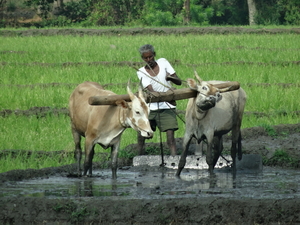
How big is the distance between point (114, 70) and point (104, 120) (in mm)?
7426

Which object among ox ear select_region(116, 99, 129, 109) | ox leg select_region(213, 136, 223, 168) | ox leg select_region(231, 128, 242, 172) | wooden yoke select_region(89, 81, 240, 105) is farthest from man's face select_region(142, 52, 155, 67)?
ox leg select_region(231, 128, 242, 172)

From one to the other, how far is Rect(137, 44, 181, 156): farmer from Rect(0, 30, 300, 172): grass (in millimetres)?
966

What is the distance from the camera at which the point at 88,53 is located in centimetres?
1730

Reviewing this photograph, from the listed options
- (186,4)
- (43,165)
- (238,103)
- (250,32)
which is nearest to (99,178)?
(43,165)

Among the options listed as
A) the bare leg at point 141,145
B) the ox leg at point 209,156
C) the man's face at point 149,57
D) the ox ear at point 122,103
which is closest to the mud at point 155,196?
the ox leg at point 209,156

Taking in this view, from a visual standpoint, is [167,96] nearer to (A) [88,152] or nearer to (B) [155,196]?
(A) [88,152]

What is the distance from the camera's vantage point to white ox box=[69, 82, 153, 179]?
23.8 ft

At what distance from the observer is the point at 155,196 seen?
674 cm

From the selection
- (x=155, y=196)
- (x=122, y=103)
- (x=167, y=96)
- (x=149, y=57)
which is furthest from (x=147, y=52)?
(x=155, y=196)

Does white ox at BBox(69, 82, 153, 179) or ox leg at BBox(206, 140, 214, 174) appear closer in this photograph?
white ox at BBox(69, 82, 153, 179)

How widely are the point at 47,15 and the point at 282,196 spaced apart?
25.1 meters

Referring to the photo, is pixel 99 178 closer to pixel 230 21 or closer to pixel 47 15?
pixel 47 15

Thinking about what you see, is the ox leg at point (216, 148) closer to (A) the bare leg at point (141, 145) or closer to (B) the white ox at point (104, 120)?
(A) the bare leg at point (141, 145)

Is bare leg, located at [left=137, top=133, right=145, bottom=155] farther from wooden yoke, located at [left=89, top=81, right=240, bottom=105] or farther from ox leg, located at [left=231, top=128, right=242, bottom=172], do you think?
wooden yoke, located at [left=89, top=81, right=240, bottom=105]
